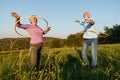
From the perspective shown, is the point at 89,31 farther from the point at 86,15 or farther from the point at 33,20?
the point at 33,20

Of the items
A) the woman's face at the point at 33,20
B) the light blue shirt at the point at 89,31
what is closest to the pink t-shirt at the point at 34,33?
the woman's face at the point at 33,20

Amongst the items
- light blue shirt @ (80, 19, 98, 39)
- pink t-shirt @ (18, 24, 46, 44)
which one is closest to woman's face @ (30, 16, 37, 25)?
pink t-shirt @ (18, 24, 46, 44)

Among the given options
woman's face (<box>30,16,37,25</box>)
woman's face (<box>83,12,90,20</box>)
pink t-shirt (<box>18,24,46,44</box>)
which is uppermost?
woman's face (<box>83,12,90,20</box>)

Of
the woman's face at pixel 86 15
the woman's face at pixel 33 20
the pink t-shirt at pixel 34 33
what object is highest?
the woman's face at pixel 86 15

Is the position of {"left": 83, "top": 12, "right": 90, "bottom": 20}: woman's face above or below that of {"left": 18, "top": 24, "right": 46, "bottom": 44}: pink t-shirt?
above

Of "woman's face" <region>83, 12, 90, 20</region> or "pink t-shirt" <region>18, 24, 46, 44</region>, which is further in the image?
"woman's face" <region>83, 12, 90, 20</region>

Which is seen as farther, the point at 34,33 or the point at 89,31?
the point at 89,31

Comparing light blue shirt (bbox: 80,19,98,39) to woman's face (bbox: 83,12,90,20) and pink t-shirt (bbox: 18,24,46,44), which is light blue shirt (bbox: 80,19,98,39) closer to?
woman's face (bbox: 83,12,90,20)

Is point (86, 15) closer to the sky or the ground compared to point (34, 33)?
closer to the sky

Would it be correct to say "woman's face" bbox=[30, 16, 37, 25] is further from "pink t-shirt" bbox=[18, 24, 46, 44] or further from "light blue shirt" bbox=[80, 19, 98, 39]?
"light blue shirt" bbox=[80, 19, 98, 39]

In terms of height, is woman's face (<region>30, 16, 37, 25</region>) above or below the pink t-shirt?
above

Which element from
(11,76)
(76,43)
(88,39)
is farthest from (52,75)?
(76,43)

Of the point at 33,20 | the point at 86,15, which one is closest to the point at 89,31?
the point at 86,15

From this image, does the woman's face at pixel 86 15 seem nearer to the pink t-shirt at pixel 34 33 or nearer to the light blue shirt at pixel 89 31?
the light blue shirt at pixel 89 31
